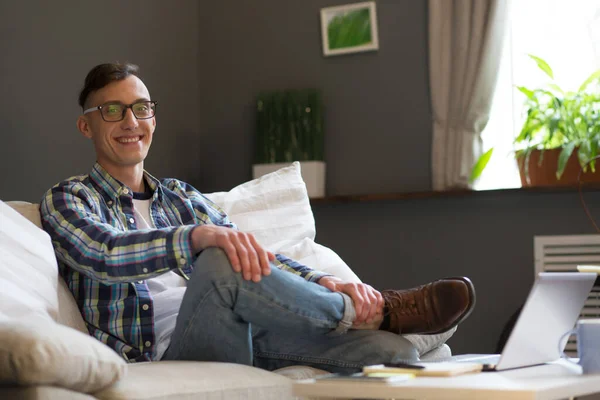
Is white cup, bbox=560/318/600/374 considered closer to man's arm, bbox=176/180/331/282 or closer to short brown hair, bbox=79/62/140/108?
man's arm, bbox=176/180/331/282

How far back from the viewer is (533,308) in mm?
1477

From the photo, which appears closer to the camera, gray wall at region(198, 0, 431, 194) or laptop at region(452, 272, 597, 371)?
laptop at region(452, 272, 597, 371)

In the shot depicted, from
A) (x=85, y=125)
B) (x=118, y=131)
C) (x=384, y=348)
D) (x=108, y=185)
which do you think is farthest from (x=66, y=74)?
(x=384, y=348)

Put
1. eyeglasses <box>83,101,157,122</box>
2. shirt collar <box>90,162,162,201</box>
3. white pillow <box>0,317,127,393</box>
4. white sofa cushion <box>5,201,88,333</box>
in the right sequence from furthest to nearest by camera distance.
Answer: eyeglasses <box>83,101,157,122</box>, shirt collar <box>90,162,162,201</box>, white sofa cushion <box>5,201,88,333</box>, white pillow <box>0,317,127,393</box>

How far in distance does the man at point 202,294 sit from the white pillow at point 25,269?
0.26ft

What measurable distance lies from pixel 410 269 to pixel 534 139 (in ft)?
2.68

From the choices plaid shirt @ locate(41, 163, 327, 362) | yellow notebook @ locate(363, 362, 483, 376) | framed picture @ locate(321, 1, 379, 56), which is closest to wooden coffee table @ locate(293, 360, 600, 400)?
yellow notebook @ locate(363, 362, 483, 376)

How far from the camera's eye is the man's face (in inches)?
90.0

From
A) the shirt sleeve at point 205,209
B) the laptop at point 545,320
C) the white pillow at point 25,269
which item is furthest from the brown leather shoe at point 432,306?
Result: the white pillow at point 25,269

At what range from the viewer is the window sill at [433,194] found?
11.4ft

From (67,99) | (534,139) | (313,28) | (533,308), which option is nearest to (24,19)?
(67,99)

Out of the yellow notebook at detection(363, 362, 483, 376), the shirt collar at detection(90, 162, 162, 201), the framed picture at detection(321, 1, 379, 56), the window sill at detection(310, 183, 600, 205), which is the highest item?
the framed picture at detection(321, 1, 379, 56)

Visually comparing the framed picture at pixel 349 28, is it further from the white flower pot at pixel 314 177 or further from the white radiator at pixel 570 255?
the white radiator at pixel 570 255

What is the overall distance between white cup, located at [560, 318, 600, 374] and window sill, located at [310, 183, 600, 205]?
1.97 m
